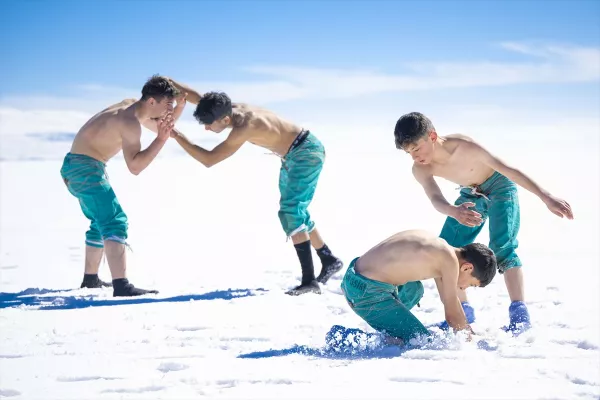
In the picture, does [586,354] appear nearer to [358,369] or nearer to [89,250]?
[358,369]

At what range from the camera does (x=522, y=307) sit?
4234mm

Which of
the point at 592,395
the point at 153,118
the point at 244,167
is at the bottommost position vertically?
the point at 592,395

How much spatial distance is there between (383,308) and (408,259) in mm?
301

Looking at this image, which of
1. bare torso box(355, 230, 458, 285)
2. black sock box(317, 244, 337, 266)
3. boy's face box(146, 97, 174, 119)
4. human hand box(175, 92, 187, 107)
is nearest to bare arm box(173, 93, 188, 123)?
human hand box(175, 92, 187, 107)

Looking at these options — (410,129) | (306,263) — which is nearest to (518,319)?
(410,129)

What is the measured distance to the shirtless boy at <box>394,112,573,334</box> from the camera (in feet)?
13.4

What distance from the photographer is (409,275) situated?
3654 millimetres

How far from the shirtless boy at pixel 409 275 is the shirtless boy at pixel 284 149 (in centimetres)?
165

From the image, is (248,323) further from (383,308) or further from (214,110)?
(214,110)

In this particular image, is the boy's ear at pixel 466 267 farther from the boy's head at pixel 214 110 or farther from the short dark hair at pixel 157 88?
the short dark hair at pixel 157 88

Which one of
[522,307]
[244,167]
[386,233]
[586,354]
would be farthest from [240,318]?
[244,167]

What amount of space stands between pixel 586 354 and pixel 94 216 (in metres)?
3.52

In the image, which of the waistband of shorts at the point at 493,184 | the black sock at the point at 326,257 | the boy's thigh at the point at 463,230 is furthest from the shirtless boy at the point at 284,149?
the waistband of shorts at the point at 493,184

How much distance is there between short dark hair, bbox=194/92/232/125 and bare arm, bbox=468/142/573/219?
186 centimetres
